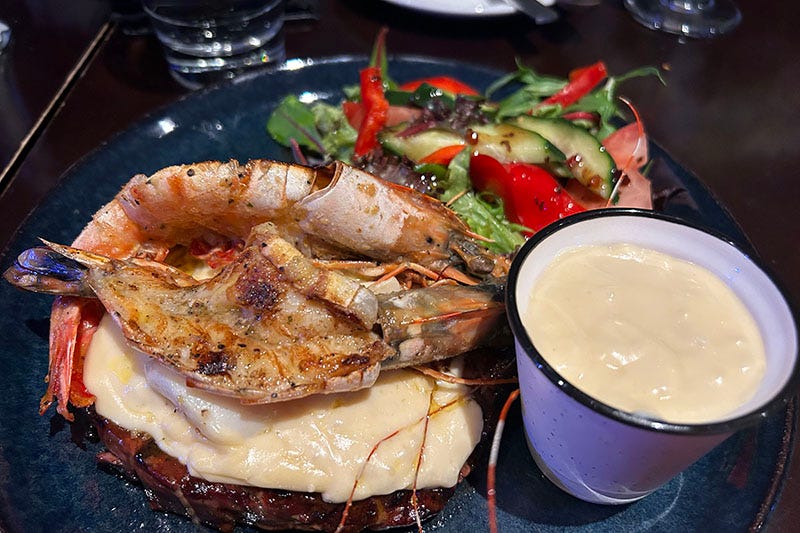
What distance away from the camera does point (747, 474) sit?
221 centimetres

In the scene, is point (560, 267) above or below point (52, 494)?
above

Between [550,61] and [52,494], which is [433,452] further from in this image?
[550,61]

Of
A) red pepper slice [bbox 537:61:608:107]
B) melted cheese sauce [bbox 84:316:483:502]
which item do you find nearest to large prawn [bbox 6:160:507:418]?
melted cheese sauce [bbox 84:316:483:502]

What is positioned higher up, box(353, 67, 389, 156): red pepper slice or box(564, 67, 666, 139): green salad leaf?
box(353, 67, 389, 156): red pepper slice

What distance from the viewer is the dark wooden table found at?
146 inches

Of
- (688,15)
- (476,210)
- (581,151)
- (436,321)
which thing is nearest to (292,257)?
(436,321)

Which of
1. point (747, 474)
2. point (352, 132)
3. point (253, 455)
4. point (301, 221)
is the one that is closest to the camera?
point (253, 455)

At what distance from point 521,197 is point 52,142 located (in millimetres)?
2764

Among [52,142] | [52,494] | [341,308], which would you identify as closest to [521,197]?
[341,308]

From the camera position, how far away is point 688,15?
5355 millimetres

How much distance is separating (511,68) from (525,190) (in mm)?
1851

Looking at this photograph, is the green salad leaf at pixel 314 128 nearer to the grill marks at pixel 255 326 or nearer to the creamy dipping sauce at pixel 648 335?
the grill marks at pixel 255 326

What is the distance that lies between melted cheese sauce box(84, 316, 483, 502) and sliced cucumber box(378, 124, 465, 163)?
152 centimetres

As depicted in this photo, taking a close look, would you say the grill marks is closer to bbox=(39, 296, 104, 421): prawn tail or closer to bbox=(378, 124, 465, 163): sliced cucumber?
bbox=(39, 296, 104, 421): prawn tail
